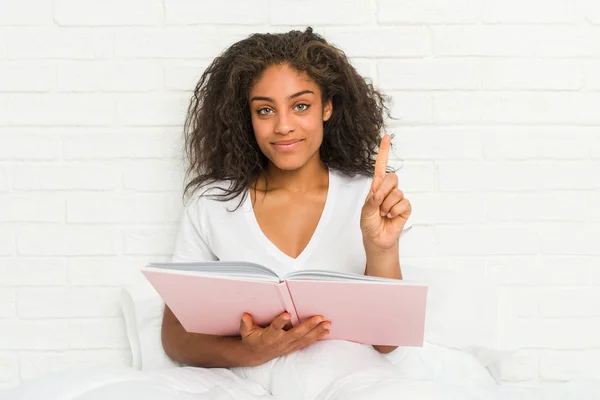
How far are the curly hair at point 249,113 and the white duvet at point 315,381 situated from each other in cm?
42

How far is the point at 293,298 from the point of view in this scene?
4.58 feet

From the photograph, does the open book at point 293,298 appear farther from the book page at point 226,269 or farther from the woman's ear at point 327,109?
the woman's ear at point 327,109

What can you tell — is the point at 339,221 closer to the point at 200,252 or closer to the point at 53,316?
the point at 200,252

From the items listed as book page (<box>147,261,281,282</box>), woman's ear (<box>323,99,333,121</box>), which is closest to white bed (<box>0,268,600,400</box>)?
book page (<box>147,261,281,282</box>)

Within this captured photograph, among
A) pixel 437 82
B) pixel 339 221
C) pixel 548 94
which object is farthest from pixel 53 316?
pixel 548 94

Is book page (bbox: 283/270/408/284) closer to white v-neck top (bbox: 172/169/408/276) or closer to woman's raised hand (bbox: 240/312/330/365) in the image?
woman's raised hand (bbox: 240/312/330/365)

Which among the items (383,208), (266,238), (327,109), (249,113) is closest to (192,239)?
(266,238)

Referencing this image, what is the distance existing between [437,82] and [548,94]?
0.29m

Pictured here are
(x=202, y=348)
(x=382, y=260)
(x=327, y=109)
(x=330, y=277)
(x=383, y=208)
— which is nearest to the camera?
(x=330, y=277)

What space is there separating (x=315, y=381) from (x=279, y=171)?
1.73 feet

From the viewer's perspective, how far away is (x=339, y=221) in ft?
5.69

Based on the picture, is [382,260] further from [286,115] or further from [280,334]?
[286,115]

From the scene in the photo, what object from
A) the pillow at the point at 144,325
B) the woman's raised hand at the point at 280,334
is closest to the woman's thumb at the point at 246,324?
the woman's raised hand at the point at 280,334

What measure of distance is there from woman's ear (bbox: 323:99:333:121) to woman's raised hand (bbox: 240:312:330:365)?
1.73ft
